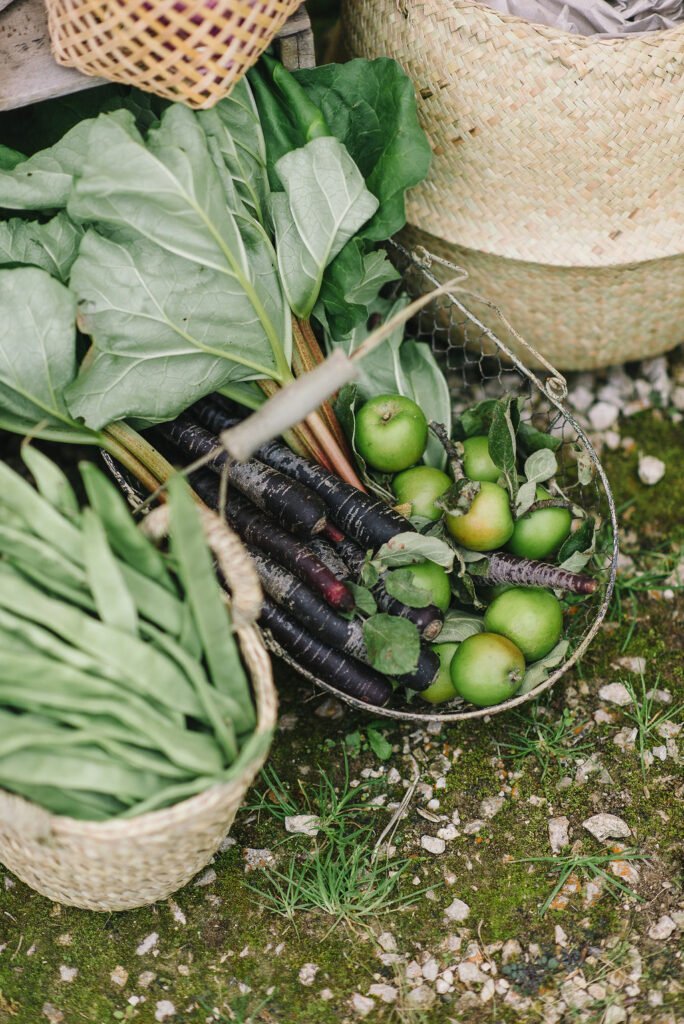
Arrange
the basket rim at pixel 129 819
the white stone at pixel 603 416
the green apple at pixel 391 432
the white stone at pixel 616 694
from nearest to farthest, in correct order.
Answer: the basket rim at pixel 129 819, the green apple at pixel 391 432, the white stone at pixel 616 694, the white stone at pixel 603 416

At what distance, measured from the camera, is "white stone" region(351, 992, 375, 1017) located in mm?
1878

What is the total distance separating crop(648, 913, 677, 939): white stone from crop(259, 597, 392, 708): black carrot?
0.78 metres

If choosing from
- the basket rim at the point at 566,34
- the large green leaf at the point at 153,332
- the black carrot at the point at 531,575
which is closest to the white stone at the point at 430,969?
the black carrot at the point at 531,575

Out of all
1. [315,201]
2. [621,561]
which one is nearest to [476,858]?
[621,561]

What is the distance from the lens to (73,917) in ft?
6.53

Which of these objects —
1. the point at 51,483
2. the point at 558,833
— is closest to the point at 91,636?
the point at 51,483

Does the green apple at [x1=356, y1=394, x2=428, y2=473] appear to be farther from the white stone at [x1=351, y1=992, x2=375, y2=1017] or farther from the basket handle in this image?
the white stone at [x1=351, y1=992, x2=375, y2=1017]

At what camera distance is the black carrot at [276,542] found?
203cm

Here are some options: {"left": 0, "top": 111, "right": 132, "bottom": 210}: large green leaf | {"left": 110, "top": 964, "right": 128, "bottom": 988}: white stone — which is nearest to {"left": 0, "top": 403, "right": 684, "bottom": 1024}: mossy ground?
{"left": 110, "top": 964, "right": 128, "bottom": 988}: white stone

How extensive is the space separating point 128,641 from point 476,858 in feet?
3.54

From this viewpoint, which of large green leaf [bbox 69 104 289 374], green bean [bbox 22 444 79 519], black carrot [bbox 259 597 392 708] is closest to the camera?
green bean [bbox 22 444 79 519]

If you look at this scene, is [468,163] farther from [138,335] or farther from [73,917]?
[73,917]

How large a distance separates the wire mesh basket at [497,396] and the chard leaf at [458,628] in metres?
0.18

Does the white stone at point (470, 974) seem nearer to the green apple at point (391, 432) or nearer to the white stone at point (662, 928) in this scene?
the white stone at point (662, 928)
